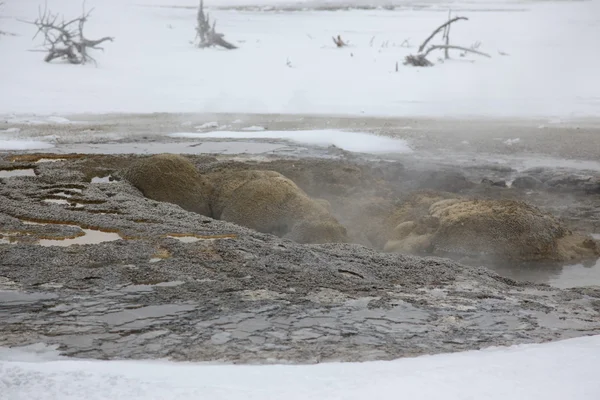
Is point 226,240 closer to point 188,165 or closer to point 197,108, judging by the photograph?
point 188,165

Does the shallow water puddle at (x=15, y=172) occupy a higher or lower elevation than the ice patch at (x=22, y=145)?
lower

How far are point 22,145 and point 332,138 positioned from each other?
443 centimetres

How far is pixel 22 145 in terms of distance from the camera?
1012 centimetres

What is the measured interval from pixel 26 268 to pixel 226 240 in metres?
1.48

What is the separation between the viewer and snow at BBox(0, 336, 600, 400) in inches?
134

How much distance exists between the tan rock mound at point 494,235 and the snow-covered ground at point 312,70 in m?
7.15

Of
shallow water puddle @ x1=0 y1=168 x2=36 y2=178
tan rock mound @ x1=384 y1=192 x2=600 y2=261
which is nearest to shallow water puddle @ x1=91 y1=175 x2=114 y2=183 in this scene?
shallow water puddle @ x1=0 y1=168 x2=36 y2=178

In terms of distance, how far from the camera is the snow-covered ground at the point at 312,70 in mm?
14477

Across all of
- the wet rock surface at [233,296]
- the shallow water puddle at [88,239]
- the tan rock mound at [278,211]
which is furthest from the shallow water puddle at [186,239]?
the tan rock mound at [278,211]

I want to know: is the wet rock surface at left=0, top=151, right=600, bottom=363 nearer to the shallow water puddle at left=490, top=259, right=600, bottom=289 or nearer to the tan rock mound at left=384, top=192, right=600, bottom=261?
the shallow water puddle at left=490, top=259, right=600, bottom=289

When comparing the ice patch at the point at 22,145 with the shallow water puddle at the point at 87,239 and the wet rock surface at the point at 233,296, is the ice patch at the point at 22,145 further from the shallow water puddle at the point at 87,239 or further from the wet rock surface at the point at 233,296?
the shallow water puddle at the point at 87,239

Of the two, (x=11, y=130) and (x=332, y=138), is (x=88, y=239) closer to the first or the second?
(x=332, y=138)

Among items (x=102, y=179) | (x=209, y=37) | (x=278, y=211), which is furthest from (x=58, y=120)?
(x=209, y=37)

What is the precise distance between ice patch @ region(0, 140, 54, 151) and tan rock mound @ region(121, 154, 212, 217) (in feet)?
9.95
